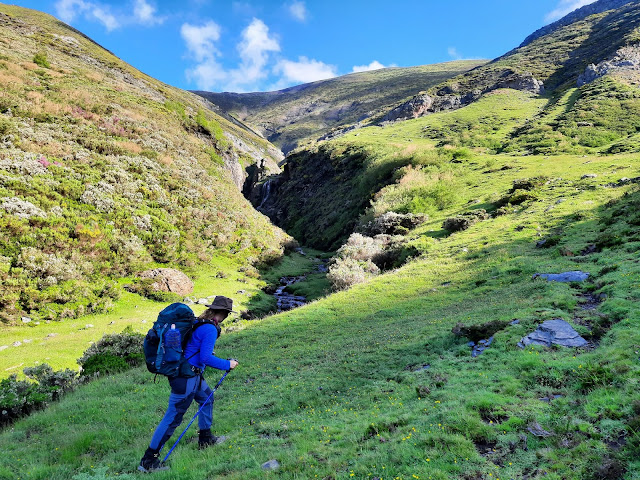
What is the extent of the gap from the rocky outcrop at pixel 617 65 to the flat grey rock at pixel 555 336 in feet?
284

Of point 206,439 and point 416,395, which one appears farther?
point 416,395

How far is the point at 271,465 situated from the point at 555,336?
27.7 feet

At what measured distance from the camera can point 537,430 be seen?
586 centimetres

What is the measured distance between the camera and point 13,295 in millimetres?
17234

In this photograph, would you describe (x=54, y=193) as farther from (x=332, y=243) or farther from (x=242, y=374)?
(x=332, y=243)

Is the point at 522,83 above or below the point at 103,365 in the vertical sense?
above

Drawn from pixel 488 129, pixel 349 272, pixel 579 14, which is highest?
pixel 579 14

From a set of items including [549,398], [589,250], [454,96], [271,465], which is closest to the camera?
[271,465]

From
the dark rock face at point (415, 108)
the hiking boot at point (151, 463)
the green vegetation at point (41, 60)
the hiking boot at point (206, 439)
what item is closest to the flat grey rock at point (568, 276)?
the hiking boot at point (206, 439)

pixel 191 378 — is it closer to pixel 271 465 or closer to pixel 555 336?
pixel 271 465

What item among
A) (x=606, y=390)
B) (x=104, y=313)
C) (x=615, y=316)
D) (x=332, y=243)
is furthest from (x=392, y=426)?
(x=332, y=243)

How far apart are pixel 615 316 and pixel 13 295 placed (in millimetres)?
26249

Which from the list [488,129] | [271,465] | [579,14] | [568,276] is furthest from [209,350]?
[579,14]

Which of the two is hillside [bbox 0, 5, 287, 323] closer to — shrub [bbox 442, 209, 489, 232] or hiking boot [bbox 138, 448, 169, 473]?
hiking boot [bbox 138, 448, 169, 473]
